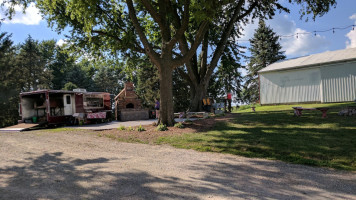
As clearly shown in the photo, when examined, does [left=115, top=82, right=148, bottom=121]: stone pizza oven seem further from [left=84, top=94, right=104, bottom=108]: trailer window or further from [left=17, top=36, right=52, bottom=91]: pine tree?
[left=17, top=36, right=52, bottom=91]: pine tree

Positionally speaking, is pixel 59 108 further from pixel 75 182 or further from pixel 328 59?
pixel 328 59

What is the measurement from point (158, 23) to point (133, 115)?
33.7ft

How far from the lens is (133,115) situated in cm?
2050

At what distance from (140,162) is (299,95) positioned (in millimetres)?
22385

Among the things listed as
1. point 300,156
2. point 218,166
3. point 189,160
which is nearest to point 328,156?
point 300,156

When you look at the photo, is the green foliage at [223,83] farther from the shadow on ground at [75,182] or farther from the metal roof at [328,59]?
the shadow on ground at [75,182]

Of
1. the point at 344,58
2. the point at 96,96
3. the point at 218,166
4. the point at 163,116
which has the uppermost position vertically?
the point at 344,58

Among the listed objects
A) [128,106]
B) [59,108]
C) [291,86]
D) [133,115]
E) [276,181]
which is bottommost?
[276,181]

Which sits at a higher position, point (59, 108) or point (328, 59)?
point (328, 59)

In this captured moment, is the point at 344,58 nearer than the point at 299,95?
Yes

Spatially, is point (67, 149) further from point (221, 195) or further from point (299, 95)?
point (299, 95)

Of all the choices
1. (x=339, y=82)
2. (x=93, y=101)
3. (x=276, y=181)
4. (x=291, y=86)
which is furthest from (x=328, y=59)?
(x=276, y=181)

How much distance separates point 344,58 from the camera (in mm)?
20844

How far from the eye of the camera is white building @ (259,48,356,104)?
20.8 m
